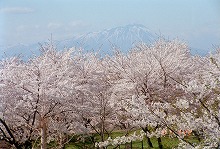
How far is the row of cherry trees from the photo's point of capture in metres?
6.65

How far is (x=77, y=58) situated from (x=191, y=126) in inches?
414

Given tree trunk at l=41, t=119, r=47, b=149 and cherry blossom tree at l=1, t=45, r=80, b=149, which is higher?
cherry blossom tree at l=1, t=45, r=80, b=149

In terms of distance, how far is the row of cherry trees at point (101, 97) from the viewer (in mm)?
6648

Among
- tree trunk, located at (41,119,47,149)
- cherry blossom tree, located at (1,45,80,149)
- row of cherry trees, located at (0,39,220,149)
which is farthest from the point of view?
tree trunk, located at (41,119,47,149)

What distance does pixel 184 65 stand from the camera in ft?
63.1

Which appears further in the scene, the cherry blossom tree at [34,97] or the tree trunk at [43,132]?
the tree trunk at [43,132]

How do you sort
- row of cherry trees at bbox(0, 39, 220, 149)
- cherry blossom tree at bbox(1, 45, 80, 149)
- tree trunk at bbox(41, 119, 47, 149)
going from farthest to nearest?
tree trunk at bbox(41, 119, 47, 149) < cherry blossom tree at bbox(1, 45, 80, 149) < row of cherry trees at bbox(0, 39, 220, 149)

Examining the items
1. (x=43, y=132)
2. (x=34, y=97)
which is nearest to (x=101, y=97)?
(x=43, y=132)

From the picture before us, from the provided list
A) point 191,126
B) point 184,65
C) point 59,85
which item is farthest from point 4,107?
point 184,65

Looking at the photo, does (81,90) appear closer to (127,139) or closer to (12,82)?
(12,82)

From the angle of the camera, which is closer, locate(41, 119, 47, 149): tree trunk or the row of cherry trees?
the row of cherry trees

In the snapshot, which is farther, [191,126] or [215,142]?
[191,126]

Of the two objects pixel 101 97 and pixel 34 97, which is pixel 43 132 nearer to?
pixel 34 97

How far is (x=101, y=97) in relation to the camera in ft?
46.2
